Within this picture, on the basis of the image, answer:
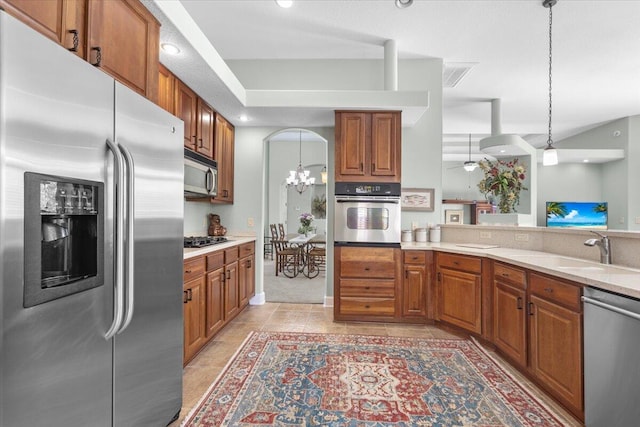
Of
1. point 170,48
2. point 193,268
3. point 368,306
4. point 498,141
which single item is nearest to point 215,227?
point 193,268

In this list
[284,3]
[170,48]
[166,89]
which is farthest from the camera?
[284,3]

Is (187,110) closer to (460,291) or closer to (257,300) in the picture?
(257,300)

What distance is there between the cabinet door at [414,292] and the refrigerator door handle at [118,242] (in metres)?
2.84

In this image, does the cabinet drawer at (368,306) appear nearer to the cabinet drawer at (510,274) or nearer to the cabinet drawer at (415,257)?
the cabinet drawer at (415,257)

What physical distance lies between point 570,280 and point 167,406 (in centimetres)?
238

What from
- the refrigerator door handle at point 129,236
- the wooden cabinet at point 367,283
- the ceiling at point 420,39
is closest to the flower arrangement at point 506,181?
the wooden cabinet at point 367,283

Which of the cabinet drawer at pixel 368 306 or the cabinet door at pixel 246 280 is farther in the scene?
the cabinet door at pixel 246 280

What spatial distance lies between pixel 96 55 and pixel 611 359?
2.82m

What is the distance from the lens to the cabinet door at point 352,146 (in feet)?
11.8

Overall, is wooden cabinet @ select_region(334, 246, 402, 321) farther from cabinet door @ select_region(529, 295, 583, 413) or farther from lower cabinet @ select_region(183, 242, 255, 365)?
cabinet door @ select_region(529, 295, 583, 413)

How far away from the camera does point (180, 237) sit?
177 centimetres

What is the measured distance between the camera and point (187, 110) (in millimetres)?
2986

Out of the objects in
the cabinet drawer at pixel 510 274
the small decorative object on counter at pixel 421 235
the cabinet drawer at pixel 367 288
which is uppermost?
the small decorative object on counter at pixel 421 235

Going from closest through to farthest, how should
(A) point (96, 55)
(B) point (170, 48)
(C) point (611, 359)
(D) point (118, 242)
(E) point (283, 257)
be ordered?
(D) point (118, 242), (A) point (96, 55), (C) point (611, 359), (B) point (170, 48), (E) point (283, 257)
